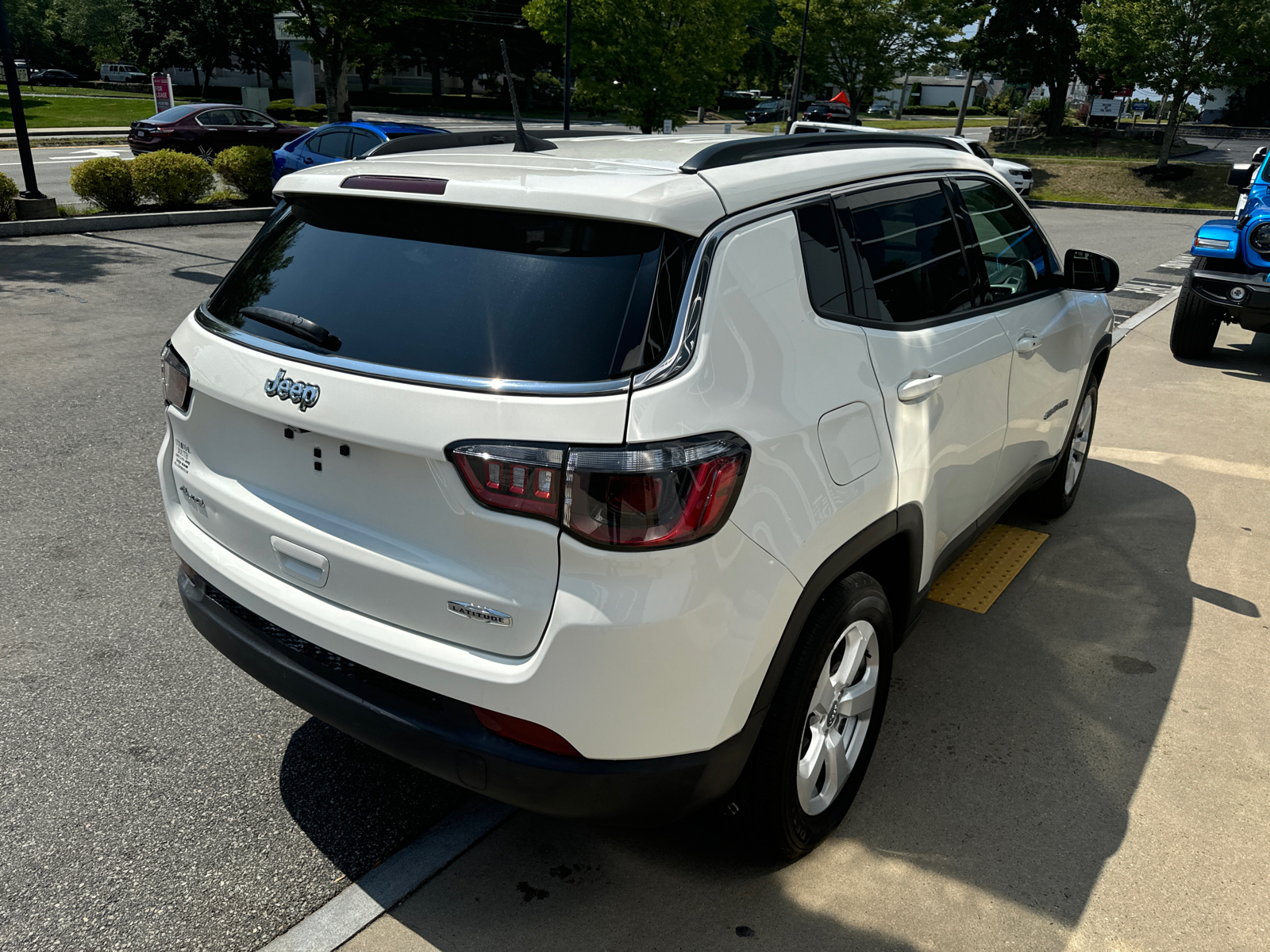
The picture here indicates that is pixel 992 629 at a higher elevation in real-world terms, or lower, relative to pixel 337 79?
lower

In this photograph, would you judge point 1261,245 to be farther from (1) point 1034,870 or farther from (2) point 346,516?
(2) point 346,516

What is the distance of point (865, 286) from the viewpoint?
271 centimetres

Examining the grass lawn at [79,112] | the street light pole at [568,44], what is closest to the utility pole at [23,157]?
the street light pole at [568,44]

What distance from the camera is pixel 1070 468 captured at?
504cm

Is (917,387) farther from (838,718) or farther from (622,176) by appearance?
(622,176)

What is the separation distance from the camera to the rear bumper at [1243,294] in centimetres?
799

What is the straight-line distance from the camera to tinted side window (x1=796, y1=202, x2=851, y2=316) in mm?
2471

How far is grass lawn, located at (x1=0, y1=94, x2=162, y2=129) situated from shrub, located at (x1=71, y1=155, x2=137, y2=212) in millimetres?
23308

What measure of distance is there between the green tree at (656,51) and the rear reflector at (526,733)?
23543 mm

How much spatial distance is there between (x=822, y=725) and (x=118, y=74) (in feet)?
269

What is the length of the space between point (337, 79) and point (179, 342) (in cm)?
2813

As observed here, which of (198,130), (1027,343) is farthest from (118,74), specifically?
(1027,343)

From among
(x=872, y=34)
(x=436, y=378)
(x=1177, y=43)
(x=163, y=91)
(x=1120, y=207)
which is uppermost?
(x=872, y=34)

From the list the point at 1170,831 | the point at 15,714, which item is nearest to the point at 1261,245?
the point at 1170,831
